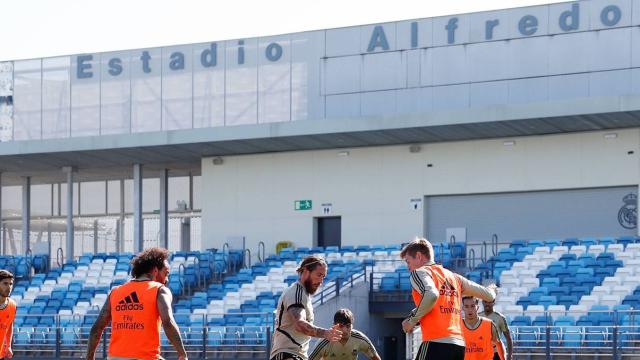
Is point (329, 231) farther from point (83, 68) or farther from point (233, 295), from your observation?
point (83, 68)

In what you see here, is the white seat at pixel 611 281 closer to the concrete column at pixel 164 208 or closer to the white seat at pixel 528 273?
the white seat at pixel 528 273

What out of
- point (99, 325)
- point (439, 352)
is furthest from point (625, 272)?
point (99, 325)

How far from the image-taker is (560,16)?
106 ft

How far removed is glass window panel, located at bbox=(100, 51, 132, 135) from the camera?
37.0 m

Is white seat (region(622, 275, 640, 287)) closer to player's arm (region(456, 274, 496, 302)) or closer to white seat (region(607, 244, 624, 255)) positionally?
white seat (region(607, 244, 624, 255))

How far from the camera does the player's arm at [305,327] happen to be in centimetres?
1134

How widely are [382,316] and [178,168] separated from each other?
440 inches

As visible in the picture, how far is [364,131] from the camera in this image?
32.2 metres

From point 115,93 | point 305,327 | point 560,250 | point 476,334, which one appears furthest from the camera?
point 115,93

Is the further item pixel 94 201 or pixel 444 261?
pixel 94 201

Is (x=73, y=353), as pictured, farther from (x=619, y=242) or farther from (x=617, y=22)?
(x=617, y=22)

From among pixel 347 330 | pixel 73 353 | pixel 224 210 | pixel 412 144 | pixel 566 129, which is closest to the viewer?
pixel 347 330

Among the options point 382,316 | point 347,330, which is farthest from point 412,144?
point 347,330

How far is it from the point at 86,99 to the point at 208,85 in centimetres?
377
